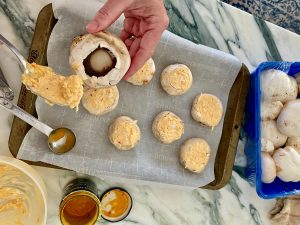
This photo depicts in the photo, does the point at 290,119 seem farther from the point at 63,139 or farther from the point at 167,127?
the point at 63,139

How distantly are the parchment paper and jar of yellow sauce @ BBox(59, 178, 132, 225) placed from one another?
6 centimetres

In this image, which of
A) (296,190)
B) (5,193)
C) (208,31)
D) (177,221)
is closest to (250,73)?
(208,31)

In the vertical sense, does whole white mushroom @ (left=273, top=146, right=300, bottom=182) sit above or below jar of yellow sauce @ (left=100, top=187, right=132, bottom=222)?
above

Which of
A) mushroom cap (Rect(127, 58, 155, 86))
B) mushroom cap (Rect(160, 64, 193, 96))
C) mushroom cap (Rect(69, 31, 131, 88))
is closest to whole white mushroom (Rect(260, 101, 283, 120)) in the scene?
mushroom cap (Rect(160, 64, 193, 96))

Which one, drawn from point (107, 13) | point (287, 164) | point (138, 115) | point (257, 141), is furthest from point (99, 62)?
point (287, 164)

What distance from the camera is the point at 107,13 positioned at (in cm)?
101

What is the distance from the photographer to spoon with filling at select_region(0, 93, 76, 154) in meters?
1.13

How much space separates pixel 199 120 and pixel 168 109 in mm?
94

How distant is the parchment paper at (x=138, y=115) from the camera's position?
47.3 inches

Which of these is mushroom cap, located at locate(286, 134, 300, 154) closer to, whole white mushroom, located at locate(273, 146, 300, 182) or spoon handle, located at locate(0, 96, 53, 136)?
whole white mushroom, located at locate(273, 146, 300, 182)

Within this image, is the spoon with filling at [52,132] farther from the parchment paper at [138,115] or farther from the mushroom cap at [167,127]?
the mushroom cap at [167,127]

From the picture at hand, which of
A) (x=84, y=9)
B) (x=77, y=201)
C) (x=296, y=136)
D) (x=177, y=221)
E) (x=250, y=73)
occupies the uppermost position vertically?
(x=84, y=9)

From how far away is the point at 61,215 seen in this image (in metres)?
1.15

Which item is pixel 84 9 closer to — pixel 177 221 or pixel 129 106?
pixel 129 106
